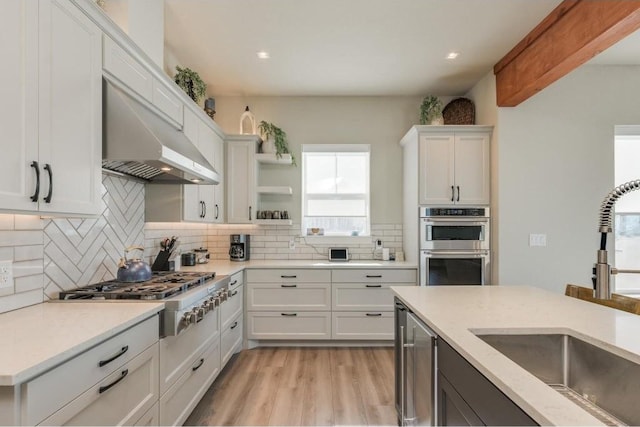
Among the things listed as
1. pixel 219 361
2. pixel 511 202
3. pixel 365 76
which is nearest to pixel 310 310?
pixel 219 361

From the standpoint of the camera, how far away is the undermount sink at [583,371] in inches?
44.8

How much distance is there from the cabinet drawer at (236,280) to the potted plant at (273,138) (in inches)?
56.6

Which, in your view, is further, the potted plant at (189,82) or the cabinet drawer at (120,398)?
the potted plant at (189,82)

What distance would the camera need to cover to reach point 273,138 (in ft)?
13.9

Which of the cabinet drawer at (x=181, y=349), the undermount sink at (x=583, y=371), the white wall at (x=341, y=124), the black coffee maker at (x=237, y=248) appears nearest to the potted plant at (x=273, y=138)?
the white wall at (x=341, y=124)

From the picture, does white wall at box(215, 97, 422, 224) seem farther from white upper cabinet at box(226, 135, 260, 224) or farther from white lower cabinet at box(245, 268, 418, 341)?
white lower cabinet at box(245, 268, 418, 341)

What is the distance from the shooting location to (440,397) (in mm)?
1453

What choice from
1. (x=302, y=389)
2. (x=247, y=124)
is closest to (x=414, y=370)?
(x=302, y=389)

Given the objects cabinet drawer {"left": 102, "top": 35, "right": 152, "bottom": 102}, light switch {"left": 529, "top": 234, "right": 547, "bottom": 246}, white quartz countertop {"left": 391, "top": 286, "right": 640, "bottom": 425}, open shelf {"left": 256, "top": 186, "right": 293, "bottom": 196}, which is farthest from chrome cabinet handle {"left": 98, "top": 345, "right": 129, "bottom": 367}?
light switch {"left": 529, "top": 234, "right": 547, "bottom": 246}

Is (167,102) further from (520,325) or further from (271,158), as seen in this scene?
(520,325)

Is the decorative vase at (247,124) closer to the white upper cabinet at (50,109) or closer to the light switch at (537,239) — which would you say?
the white upper cabinet at (50,109)

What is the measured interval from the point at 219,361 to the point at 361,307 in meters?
1.55

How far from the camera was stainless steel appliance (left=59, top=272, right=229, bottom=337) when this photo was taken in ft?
6.28

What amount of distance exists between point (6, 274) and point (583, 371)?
252cm
